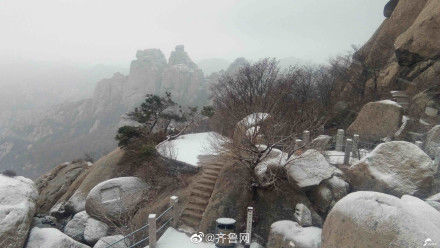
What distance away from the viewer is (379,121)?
17.4 meters

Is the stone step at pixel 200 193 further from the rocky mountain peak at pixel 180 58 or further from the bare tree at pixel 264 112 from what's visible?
the rocky mountain peak at pixel 180 58

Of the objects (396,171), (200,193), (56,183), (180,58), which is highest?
(180,58)

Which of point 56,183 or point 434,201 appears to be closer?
point 434,201

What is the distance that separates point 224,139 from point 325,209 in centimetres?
512

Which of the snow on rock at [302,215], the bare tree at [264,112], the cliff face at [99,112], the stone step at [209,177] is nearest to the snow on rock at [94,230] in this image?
the stone step at [209,177]

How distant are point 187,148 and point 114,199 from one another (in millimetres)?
5384

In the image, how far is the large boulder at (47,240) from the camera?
39.7ft

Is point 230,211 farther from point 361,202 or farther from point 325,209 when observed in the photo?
point 361,202

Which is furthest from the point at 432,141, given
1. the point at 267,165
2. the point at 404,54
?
the point at 267,165

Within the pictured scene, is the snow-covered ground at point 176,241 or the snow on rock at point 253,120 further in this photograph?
the snow on rock at point 253,120

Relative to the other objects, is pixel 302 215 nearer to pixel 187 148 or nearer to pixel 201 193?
pixel 201 193

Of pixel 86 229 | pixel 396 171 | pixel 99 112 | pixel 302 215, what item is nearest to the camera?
pixel 302 215

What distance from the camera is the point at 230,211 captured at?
1162 centimetres

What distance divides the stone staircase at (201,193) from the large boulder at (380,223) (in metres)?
5.96
